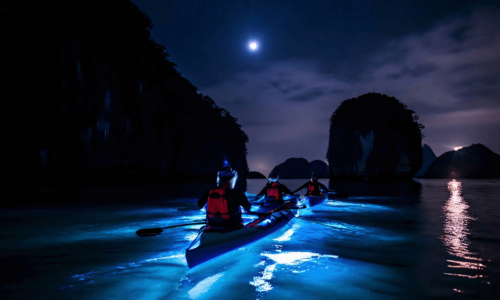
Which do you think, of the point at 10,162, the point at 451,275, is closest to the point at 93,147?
the point at 10,162

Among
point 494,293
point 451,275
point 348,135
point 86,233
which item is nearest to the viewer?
point 494,293

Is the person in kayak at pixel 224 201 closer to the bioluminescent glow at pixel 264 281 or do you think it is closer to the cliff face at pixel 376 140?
the bioluminescent glow at pixel 264 281

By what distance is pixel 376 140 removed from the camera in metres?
71.9

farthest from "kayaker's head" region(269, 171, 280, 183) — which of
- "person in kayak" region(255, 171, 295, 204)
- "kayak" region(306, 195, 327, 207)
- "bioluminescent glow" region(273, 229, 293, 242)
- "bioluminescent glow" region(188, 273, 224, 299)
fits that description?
"bioluminescent glow" region(188, 273, 224, 299)

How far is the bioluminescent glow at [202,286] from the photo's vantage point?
12.8ft

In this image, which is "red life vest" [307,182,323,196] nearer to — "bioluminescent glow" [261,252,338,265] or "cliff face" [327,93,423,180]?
"bioluminescent glow" [261,252,338,265]

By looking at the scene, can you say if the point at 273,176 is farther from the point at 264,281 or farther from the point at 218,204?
the point at 264,281

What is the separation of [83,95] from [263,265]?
17.0 metres

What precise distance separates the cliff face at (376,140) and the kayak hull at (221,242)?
72.7 m

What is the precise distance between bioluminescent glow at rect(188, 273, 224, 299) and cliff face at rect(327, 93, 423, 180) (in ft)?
246

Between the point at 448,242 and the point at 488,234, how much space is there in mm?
2232

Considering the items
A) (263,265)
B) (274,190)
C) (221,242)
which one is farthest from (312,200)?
(221,242)

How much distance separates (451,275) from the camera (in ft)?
15.6

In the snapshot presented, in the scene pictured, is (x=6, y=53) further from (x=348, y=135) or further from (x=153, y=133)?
(x=348, y=135)
